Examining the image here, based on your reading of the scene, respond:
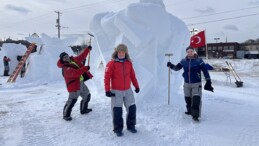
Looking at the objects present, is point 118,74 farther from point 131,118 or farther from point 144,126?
point 144,126

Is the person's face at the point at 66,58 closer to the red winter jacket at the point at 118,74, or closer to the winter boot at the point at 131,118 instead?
the red winter jacket at the point at 118,74

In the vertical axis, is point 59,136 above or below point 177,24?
below

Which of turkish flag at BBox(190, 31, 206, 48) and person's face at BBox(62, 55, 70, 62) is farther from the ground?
turkish flag at BBox(190, 31, 206, 48)

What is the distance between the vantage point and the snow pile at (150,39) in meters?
Result: 6.39

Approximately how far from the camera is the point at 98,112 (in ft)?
19.1

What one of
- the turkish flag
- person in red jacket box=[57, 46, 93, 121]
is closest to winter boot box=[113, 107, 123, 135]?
person in red jacket box=[57, 46, 93, 121]

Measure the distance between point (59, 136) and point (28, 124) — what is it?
1.14m

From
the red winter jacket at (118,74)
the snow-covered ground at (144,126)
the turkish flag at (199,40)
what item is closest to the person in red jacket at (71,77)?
the snow-covered ground at (144,126)

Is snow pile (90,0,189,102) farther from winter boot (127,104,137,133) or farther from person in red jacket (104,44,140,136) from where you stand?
person in red jacket (104,44,140,136)

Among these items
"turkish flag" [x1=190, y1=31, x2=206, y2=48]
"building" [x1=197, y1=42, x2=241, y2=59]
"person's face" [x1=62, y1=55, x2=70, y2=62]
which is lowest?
"person's face" [x1=62, y1=55, x2=70, y2=62]

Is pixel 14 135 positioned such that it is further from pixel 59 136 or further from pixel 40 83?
pixel 40 83

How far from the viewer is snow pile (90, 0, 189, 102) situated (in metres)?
6.39

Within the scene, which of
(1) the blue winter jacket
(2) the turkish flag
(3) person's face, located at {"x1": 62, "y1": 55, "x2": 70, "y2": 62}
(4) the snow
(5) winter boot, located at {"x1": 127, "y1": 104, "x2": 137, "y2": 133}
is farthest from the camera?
(2) the turkish flag

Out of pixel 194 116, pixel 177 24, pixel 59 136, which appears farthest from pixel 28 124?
pixel 177 24
